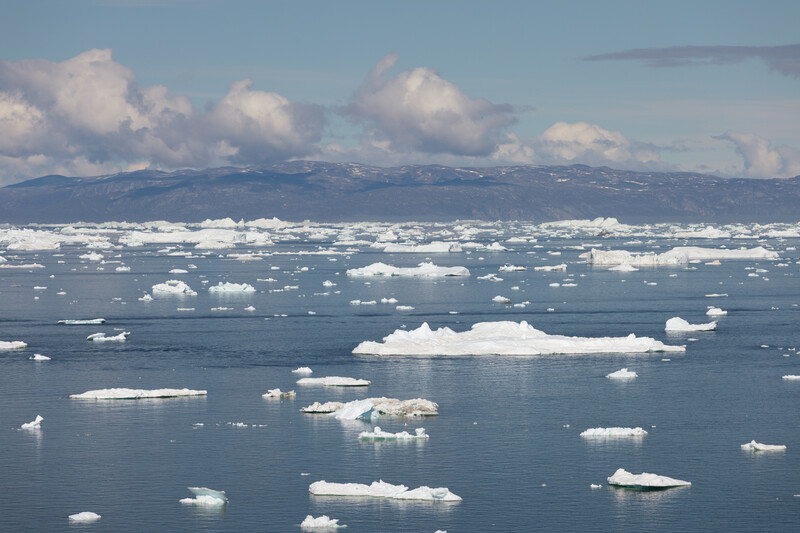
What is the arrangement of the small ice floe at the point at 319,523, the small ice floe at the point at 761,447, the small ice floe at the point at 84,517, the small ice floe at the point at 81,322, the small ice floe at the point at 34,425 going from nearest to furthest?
the small ice floe at the point at 319,523 → the small ice floe at the point at 84,517 → the small ice floe at the point at 761,447 → the small ice floe at the point at 34,425 → the small ice floe at the point at 81,322

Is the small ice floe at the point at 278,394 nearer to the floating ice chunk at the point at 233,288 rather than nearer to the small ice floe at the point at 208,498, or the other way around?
the small ice floe at the point at 208,498

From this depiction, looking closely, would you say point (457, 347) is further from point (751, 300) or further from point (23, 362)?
point (751, 300)

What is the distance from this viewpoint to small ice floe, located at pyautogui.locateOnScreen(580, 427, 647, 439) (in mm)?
30703

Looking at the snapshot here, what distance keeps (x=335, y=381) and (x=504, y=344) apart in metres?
9.83

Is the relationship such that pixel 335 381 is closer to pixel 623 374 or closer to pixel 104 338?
pixel 623 374

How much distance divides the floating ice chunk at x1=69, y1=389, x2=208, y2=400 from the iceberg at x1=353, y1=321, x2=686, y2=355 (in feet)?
34.6

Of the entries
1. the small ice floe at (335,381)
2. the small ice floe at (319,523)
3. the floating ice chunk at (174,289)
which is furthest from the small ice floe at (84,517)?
the floating ice chunk at (174,289)

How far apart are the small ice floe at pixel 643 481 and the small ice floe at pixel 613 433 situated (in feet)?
16.2

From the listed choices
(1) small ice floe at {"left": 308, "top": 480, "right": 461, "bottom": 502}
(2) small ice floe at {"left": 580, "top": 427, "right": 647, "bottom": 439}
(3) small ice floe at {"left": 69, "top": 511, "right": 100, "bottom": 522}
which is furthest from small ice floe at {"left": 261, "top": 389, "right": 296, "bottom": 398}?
(3) small ice floe at {"left": 69, "top": 511, "right": 100, "bottom": 522}

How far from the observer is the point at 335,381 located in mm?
38375

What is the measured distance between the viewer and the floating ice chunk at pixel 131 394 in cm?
3662

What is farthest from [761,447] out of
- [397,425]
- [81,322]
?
[81,322]

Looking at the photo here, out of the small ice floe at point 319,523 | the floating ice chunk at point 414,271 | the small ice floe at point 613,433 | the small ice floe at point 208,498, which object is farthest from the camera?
the floating ice chunk at point 414,271

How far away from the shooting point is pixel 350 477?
26.7m
